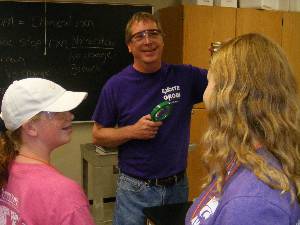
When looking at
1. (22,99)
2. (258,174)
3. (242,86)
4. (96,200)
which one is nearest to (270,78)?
(242,86)

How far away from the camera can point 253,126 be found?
869 millimetres

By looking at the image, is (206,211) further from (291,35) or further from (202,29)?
(291,35)

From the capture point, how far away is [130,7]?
11.2 ft

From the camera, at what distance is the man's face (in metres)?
1.91

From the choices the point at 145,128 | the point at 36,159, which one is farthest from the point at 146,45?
the point at 36,159

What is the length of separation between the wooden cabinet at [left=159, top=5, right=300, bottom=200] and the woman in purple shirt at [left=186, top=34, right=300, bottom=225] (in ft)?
7.32

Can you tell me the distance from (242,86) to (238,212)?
0.27 meters

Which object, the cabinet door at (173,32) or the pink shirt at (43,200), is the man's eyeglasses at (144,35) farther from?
the cabinet door at (173,32)

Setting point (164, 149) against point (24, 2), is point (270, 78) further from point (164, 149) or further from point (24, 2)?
point (24, 2)

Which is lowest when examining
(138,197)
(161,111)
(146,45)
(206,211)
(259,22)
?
(138,197)

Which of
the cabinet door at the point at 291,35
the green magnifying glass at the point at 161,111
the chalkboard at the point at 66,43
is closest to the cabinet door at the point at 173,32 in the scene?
the chalkboard at the point at 66,43

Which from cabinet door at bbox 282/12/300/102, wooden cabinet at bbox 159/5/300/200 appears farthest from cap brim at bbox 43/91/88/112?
cabinet door at bbox 282/12/300/102

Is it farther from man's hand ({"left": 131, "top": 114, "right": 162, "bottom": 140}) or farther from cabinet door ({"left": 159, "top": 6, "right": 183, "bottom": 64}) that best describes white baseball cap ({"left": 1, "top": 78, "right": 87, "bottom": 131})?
cabinet door ({"left": 159, "top": 6, "right": 183, "bottom": 64})

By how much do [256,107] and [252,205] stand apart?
0.22 m
